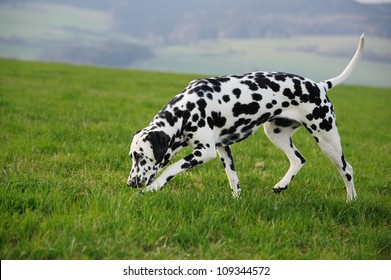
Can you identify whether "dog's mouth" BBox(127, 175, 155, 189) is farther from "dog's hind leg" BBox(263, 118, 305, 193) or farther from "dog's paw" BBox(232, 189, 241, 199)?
"dog's hind leg" BBox(263, 118, 305, 193)

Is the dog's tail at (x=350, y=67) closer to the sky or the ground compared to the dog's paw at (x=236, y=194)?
closer to the sky

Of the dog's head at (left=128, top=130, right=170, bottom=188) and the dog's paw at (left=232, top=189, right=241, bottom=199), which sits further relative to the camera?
the dog's paw at (left=232, top=189, right=241, bottom=199)

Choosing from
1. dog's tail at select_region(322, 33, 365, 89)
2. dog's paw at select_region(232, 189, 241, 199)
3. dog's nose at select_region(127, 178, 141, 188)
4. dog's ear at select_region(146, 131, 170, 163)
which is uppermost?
dog's tail at select_region(322, 33, 365, 89)

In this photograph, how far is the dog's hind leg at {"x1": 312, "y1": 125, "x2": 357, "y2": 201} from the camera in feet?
24.3

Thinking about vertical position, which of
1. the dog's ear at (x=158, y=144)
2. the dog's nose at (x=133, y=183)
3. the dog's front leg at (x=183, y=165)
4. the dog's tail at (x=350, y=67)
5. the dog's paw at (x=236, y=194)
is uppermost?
the dog's tail at (x=350, y=67)

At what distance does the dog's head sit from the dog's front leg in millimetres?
164

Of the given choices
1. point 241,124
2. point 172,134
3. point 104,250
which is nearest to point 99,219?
point 104,250

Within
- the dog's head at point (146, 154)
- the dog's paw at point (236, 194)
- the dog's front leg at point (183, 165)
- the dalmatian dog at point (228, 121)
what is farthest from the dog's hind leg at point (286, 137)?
the dog's head at point (146, 154)

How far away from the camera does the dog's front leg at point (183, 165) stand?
20.1 ft

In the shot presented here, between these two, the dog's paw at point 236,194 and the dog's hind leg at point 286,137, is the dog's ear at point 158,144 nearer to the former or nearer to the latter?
the dog's paw at point 236,194

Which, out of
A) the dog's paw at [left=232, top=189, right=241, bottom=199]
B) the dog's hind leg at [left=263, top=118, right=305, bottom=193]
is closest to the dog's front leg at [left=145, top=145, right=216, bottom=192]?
the dog's paw at [left=232, top=189, right=241, bottom=199]
